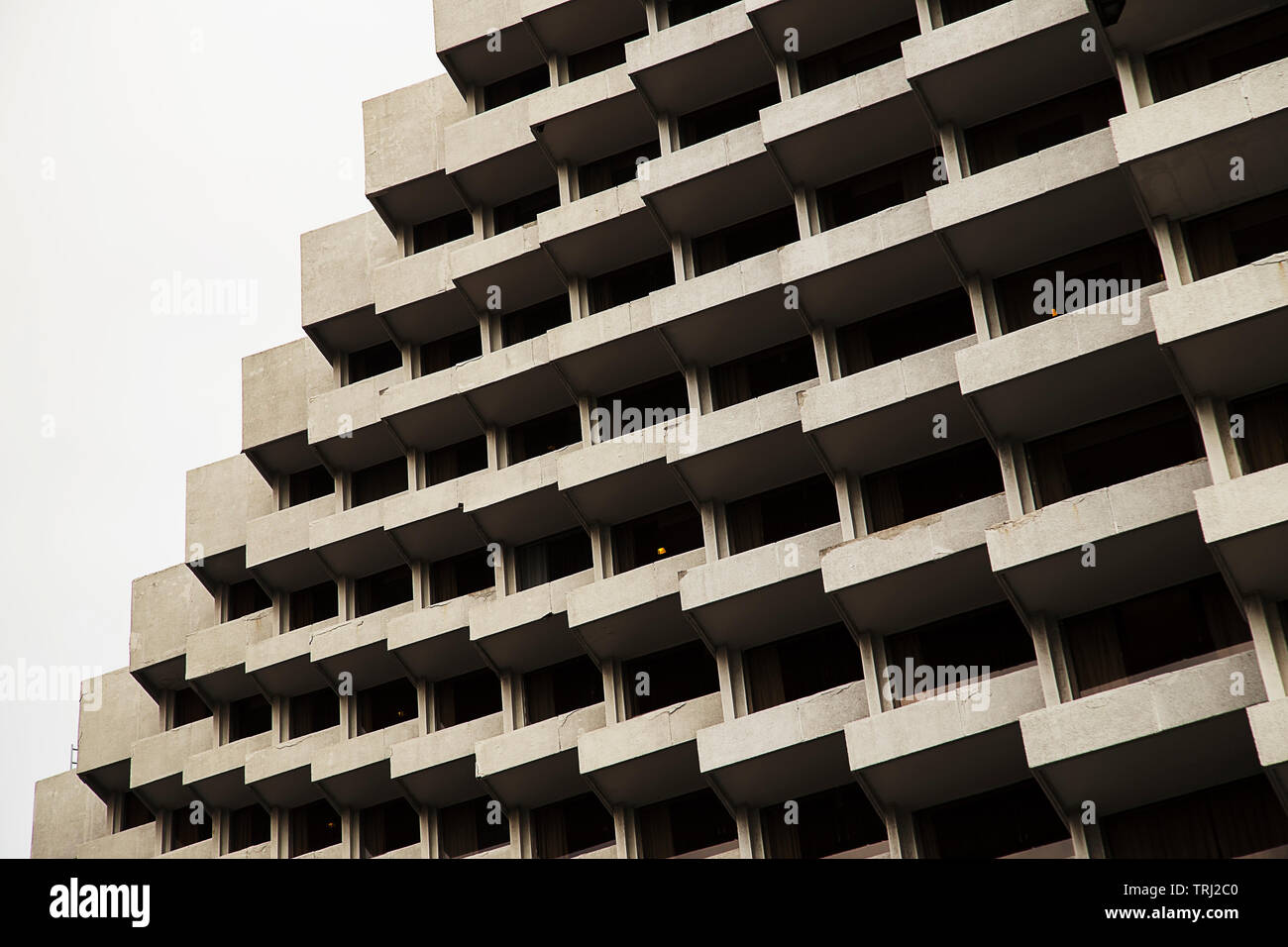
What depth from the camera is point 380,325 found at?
5241 centimetres

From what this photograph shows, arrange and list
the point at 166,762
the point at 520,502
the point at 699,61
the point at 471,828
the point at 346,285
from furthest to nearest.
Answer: the point at 166,762, the point at 346,285, the point at 471,828, the point at 520,502, the point at 699,61

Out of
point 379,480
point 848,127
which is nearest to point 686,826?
point 379,480

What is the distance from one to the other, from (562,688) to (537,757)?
3098 millimetres

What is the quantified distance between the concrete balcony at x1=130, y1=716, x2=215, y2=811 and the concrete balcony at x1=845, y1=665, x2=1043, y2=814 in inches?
954

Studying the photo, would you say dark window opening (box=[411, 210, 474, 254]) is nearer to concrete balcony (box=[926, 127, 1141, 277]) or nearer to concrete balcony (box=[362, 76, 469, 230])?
Result: concrete balcony (box=[362, 76, 469, 230])

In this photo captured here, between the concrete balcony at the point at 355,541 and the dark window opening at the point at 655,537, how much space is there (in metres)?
7.53

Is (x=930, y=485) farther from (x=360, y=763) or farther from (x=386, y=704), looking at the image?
(x=386, y=704)

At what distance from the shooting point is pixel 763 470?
41781 mm

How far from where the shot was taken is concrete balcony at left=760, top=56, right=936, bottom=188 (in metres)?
41.4

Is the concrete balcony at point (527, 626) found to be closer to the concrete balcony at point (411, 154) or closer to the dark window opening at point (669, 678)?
the dark window opening at point (669, 678)

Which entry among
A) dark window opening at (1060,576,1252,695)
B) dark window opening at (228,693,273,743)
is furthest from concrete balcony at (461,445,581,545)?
dark window opening at (1060,576,1252,695)

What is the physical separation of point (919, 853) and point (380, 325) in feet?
79.9

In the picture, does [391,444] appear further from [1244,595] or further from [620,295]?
[1244,595]
